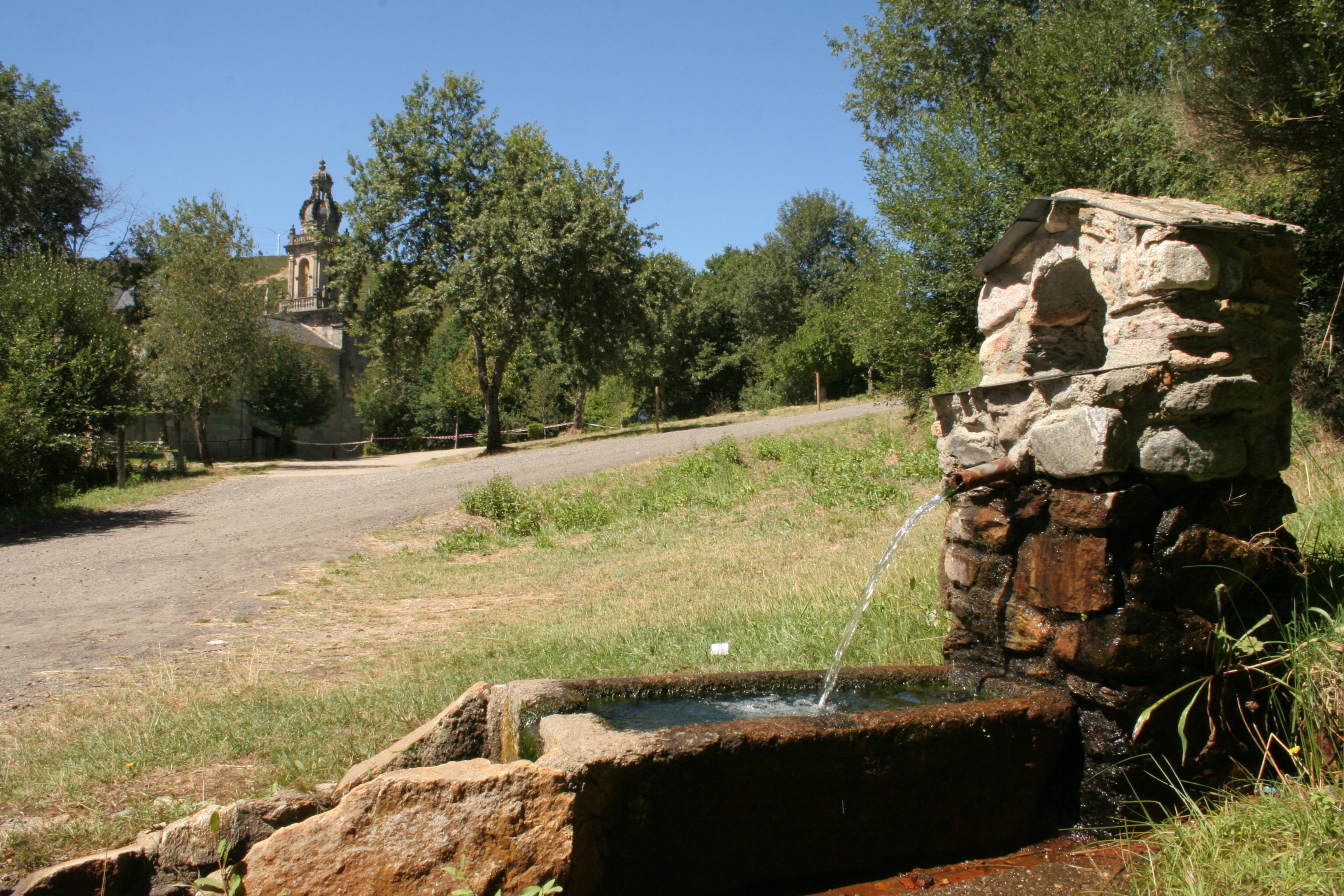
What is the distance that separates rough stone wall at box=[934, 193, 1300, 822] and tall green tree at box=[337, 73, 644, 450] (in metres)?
23.2

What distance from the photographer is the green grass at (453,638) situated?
396 centimetres

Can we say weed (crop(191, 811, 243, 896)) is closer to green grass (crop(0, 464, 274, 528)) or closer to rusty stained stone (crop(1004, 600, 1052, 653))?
rusty stained stone (crop(1004, 600, 1052, 653))

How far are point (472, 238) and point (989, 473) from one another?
79.2 feet

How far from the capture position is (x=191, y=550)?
1204cm

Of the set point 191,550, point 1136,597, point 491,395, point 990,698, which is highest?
point 491,395

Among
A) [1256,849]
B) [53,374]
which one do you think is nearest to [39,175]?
[53,374]

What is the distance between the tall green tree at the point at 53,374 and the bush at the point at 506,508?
788cm

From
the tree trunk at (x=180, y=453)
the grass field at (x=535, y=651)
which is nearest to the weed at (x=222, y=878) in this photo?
the grass field at (x=535, y=651)

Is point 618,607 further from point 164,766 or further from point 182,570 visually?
point 182,570

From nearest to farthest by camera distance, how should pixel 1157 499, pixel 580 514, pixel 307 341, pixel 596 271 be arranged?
pixel 1157 499 → pixel 580 514 → pixel 596 271 → pixel 307 341

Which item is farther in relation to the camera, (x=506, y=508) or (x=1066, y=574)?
(x=506, y=508)

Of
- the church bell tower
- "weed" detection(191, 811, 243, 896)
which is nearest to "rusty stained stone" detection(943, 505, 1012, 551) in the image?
"weed" detection(191, 811, 243, 896)

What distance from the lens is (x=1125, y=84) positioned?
600 inches

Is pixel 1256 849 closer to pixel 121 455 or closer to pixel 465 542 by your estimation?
pixel 465 542
